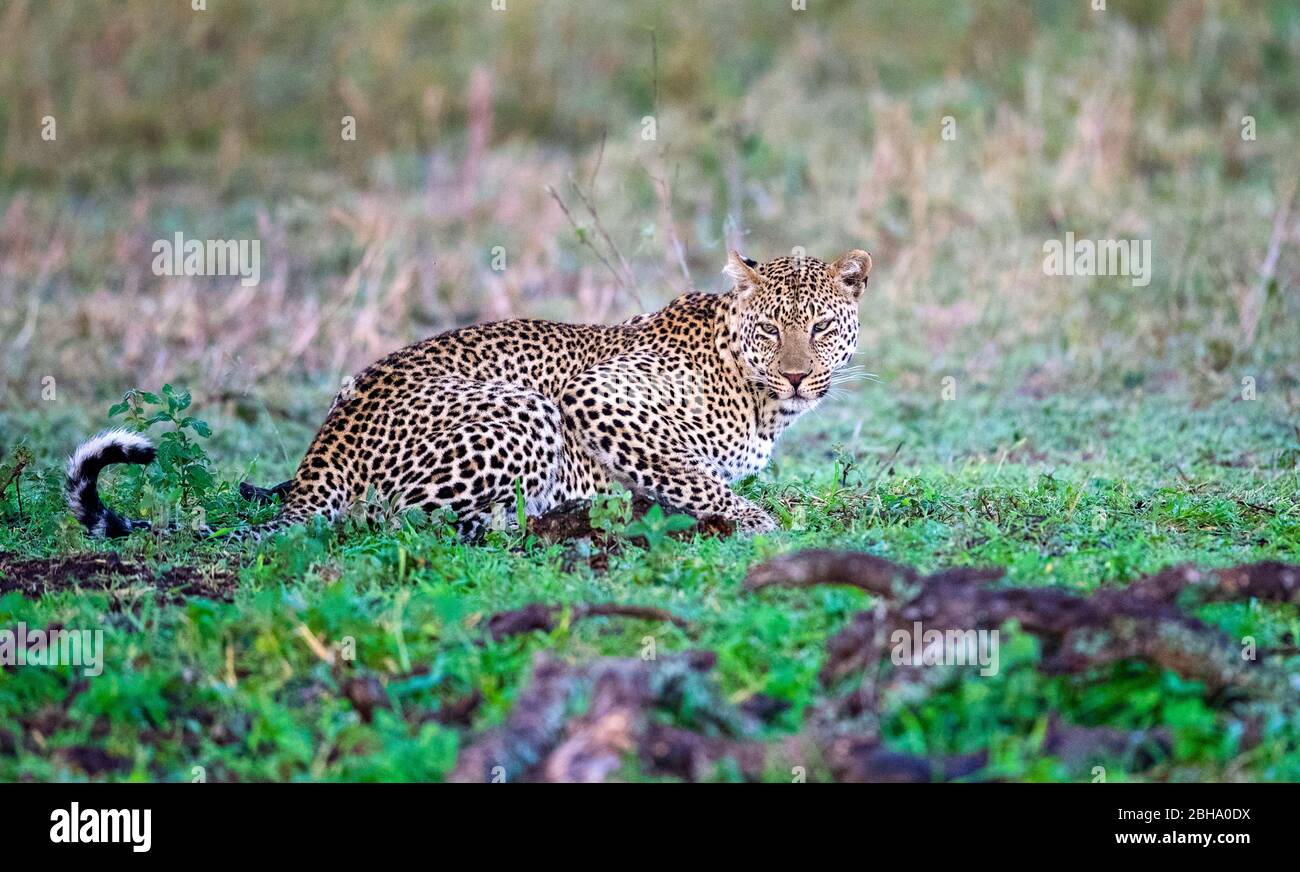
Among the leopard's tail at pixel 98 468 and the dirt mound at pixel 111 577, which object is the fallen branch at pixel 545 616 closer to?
the dirt mound at pixel 111 577

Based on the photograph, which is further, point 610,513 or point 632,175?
point 632,175

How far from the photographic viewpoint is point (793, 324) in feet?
29.0

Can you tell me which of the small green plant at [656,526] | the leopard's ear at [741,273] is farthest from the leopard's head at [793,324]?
the small green plant at [656,526]

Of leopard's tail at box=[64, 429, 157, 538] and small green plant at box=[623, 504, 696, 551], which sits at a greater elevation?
leopard's tail at box=[64, 429, 157, 538]

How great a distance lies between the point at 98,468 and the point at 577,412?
2267 millimetres

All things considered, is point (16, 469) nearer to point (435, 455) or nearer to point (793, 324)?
point (435, 455)

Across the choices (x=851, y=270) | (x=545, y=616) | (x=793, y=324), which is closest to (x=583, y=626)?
(x=545, y=616)

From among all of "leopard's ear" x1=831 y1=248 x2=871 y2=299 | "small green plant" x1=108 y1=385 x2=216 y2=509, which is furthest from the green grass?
"leopard's ear" x1=831 y1=248 x2=871 y2=299

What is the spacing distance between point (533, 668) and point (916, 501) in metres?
3.23

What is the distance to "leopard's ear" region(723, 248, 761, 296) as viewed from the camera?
8945 millimetres

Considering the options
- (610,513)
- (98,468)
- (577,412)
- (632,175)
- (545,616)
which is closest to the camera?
(545,616)

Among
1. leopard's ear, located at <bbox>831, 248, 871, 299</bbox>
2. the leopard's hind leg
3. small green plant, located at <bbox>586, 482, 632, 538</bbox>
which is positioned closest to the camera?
small green plant, located at <bbox>586, 482, 632, 538</bbox>

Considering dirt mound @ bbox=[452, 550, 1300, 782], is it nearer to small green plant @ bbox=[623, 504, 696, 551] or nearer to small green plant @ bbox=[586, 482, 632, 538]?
small green plant @ bbox=[623, 504, 696, 551]
